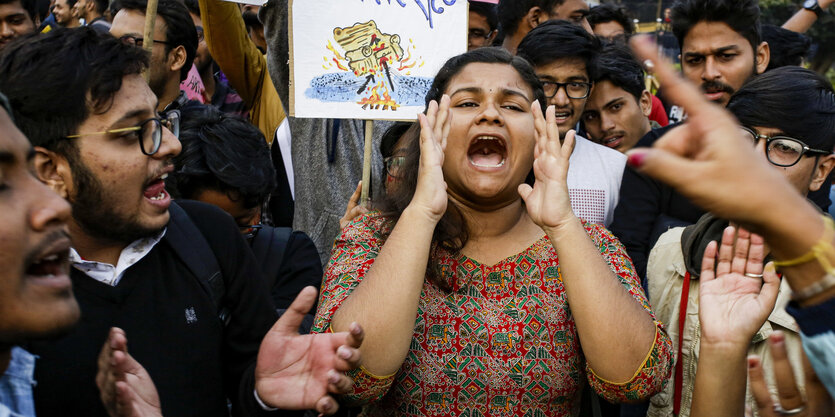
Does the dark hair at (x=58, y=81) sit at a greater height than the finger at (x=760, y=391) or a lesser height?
greater

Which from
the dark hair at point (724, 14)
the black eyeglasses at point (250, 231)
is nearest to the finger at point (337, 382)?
the black eyeglasses at point (250, 231)

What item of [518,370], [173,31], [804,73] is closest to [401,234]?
[518,370]

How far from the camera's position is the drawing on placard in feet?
11.6

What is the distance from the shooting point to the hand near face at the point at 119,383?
1.78 m

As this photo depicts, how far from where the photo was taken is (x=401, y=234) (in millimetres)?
2342

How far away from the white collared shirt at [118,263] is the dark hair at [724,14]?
3.26 m

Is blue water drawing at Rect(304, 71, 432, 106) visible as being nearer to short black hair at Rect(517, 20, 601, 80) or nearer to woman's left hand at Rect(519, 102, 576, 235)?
short black hair at Rect(517, 20, 601, 80)

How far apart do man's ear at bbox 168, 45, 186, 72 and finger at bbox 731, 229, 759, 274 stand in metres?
3.09

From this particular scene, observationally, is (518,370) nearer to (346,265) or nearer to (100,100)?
(346,265)

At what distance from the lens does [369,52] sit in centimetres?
359

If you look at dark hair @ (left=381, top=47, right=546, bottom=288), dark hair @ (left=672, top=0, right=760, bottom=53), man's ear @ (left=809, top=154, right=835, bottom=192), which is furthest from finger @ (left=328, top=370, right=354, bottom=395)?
dark hair @ (left=672, top=0, right=760, bottom=53)

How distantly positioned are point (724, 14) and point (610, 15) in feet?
8.23

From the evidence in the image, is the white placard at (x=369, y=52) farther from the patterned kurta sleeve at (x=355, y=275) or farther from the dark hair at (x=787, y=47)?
the dark hair at (x=787, y=47)

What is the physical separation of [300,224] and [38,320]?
267cm
